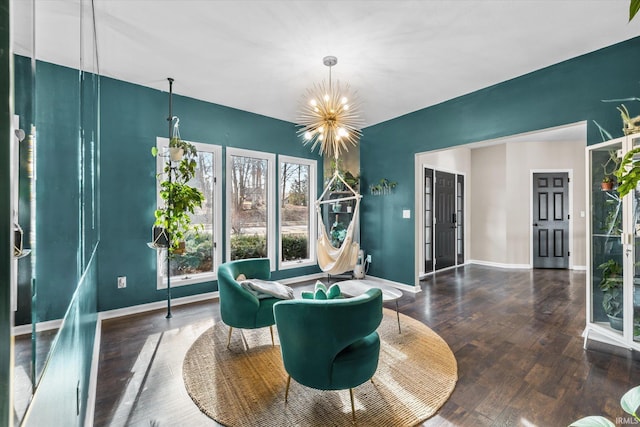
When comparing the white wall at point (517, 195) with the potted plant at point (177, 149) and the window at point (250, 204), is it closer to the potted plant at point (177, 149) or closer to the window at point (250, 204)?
the window at point (250, 204)

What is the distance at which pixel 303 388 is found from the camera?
6.62 feet

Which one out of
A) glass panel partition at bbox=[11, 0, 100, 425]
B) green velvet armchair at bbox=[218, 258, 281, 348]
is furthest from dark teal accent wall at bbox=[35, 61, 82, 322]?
Result: green velvet armchair at bbox=[218, 258, 281, 348]

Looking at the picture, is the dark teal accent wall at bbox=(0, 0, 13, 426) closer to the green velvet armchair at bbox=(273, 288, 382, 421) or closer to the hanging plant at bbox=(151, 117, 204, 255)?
the green velvet armchair at bbox=(273, 288, 382, 421)

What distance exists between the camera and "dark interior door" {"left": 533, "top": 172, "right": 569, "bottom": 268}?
6.01 meters

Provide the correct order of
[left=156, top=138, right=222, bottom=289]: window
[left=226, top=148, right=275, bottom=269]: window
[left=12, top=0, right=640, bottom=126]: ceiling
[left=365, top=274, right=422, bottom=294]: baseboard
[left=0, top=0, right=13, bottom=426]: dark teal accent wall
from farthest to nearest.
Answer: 1. [left=365, top=274, right=422, bottom=294]: baseboard
2. [left=226, top=148, right=275, bottom=269]: window
3. [left=156, top=138, right=222, bottom=289]: window
4. [left=12, top=0, right=640, bottom=126]: ceiling
5. [left=0, top=0, right=13, bottom=426]: dark teal accent wall

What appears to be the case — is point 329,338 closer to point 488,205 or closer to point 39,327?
point 39,327

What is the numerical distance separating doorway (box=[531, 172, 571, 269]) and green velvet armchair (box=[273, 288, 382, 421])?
6101 millimetres

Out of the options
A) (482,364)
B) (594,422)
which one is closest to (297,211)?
(482,364)

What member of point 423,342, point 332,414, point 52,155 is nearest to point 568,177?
point 423,342

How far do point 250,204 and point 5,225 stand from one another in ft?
13.4

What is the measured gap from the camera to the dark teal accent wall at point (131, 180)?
10.8ft

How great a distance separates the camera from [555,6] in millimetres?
2188

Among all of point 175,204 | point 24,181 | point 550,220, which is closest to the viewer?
point 24,181

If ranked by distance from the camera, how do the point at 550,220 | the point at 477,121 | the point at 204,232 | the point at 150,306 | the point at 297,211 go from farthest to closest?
the point at 550,220 < the point at 297,211 < the point at 204,232 < the point at 477,121 < the point at 150,306
